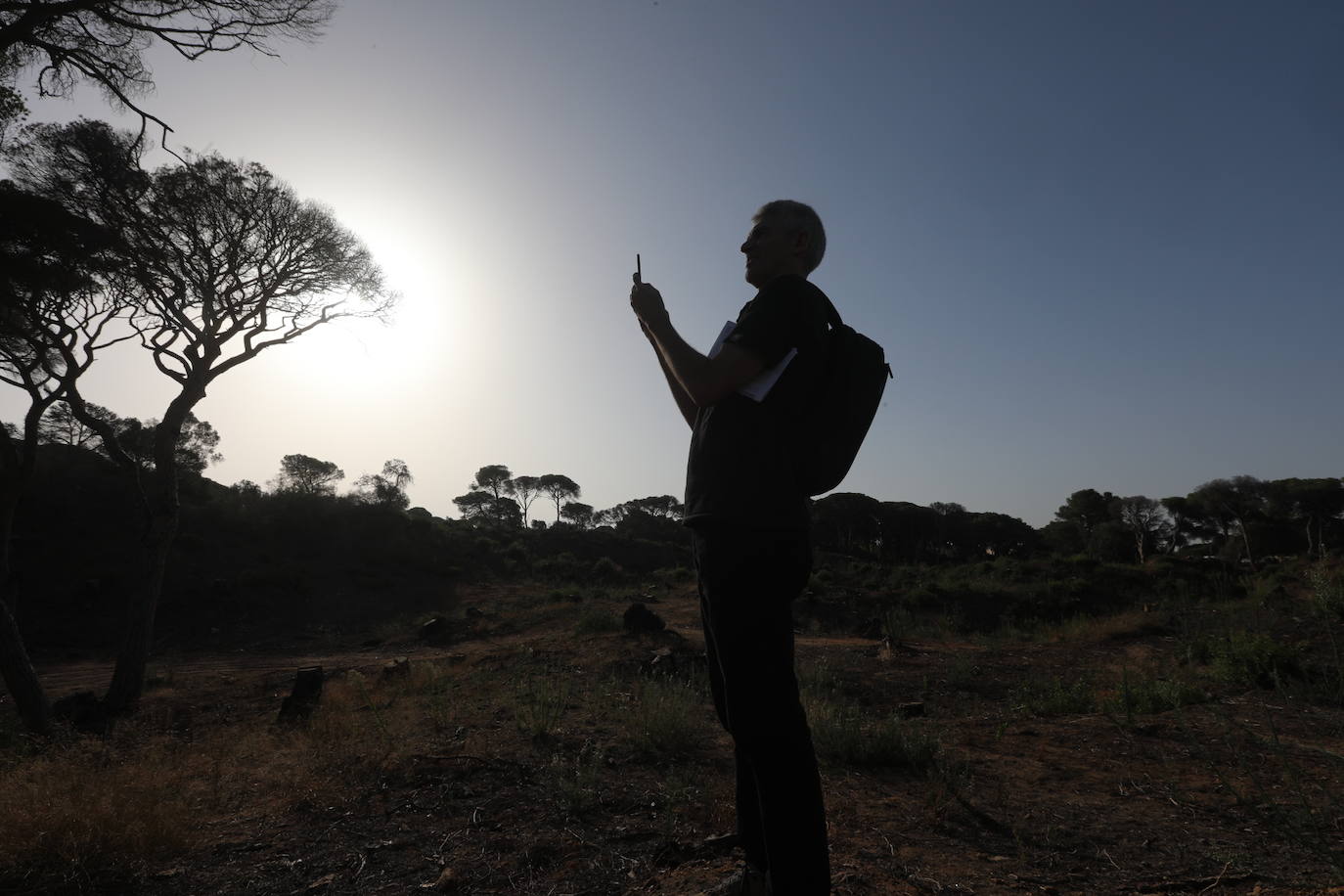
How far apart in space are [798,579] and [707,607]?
223 millimetres

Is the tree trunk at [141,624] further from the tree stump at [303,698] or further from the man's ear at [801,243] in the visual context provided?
the man's ear at [801,243]

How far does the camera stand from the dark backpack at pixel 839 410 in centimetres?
157

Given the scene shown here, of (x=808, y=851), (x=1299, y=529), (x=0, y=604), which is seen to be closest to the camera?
(x=808, y=851)

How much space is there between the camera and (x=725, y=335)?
1.63m

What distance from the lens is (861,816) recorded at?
285 centimetres

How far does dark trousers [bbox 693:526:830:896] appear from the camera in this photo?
4.70 feet

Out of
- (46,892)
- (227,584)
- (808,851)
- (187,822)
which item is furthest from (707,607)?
(227,584)

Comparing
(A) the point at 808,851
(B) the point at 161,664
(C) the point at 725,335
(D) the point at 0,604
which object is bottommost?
(B) the point at 161,664

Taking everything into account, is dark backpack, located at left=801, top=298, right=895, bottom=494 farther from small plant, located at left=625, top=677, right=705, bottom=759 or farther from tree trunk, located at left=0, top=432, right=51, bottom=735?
tree trunk, located at left=0, top=432, right=51, bottom=735

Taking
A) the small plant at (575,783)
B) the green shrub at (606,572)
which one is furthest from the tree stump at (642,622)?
the green shrub at (606,572)

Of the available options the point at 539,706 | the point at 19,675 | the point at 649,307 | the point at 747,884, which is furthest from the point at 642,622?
the point at 649,307

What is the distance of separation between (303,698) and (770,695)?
6.87 metres

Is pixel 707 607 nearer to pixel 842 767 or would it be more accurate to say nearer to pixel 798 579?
pixel 798 579

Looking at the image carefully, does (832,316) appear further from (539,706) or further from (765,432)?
(539,706)
